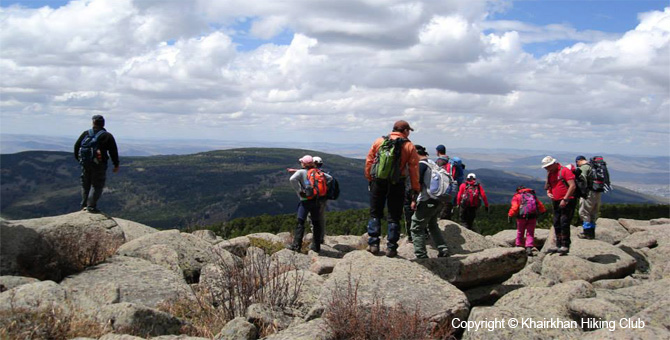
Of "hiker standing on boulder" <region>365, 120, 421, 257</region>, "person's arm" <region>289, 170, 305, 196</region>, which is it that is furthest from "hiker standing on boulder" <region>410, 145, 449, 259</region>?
"person's arm" <region>289, 170, 305, 196</region>

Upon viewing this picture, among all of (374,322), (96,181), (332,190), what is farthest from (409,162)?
(96,181)

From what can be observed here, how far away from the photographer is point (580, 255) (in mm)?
11820

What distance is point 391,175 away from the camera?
9.17 m

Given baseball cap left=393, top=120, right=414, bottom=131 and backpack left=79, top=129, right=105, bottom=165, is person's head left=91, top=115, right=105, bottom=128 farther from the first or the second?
baseball cap left=393, top=120, right=414, bottom=131

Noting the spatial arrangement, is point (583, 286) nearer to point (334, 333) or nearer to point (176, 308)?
point (334, 333)

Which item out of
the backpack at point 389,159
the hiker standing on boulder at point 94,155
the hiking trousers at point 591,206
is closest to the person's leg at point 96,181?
the hiker standing on boulder at point 94,155

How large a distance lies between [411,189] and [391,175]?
48 cm

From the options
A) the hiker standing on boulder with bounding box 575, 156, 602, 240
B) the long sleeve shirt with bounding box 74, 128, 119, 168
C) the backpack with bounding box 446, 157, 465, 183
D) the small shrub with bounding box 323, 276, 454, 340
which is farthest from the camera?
the backpack with bounding box 446, 157, 465, 183

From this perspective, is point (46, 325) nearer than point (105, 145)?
Yes

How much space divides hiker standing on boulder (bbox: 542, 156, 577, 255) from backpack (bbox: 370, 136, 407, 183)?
481 cm

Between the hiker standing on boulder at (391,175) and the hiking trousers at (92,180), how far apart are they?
7872 mm

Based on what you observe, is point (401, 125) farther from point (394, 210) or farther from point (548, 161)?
point (548, 161)

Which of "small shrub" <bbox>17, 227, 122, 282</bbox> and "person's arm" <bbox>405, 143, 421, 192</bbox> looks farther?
"person's arm" <bbox>405, 143, 421, 192</bbox>

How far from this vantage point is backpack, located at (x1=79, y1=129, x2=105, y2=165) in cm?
1262
